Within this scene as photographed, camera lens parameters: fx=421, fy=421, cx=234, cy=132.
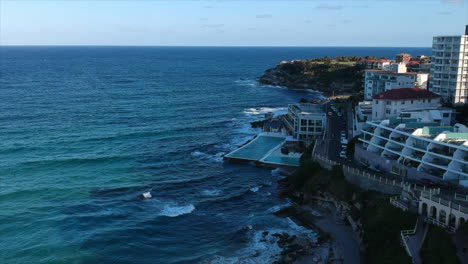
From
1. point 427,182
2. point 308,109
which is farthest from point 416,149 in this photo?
point 308,109

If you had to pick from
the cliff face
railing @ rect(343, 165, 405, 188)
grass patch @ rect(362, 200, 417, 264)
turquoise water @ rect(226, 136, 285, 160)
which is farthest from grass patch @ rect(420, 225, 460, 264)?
the cliff face

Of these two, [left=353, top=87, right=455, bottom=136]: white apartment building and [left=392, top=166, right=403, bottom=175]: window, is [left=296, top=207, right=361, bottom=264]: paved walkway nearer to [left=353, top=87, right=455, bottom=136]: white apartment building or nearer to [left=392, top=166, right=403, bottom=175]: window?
[left=392, top=166, right=403, bottom=175]: window

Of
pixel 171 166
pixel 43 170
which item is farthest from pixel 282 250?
pixel 43 170

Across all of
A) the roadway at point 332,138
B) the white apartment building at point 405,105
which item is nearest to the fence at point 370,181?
the roadway at point 332,138

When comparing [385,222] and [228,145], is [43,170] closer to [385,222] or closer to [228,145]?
[228,145]

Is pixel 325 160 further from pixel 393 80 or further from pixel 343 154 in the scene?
pixel 393 80
